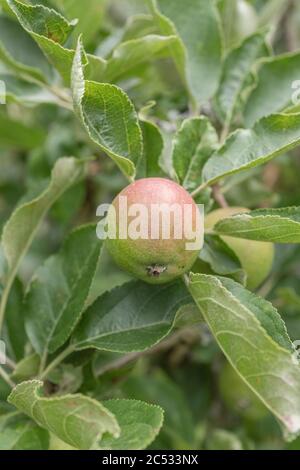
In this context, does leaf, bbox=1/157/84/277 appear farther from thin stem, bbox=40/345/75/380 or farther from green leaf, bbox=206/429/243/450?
green leaf, bbox=206/429/243/450

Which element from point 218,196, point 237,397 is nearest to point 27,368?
point 218,196

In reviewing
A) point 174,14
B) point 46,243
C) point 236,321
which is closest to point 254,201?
point 174,14

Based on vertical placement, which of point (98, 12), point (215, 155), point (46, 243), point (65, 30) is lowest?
point (46, 243)

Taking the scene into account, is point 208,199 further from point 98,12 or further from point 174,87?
point 174,87

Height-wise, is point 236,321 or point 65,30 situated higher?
point 65,30

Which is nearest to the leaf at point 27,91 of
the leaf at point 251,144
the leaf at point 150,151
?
the leaf at point 150,151

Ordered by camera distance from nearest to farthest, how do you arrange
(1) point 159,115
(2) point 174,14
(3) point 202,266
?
(3) point 202,266 → (2) point 174,14 → (1) point 159,115

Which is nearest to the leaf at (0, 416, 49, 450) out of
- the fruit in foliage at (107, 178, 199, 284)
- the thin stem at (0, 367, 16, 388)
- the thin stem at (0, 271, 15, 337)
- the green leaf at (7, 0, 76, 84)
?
the thin stem at (0, 367, 16, 388)

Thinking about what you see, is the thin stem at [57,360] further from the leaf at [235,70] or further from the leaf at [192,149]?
the leaf at [235,70]
